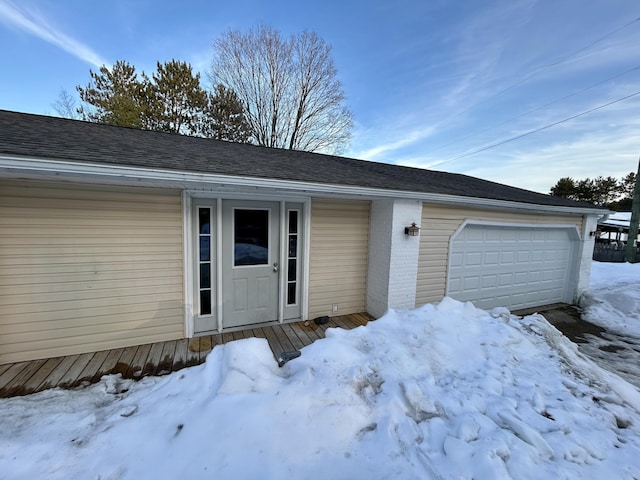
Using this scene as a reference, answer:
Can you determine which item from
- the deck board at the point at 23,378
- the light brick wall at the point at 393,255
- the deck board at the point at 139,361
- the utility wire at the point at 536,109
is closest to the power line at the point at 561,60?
the utility wire at the point at 536,109

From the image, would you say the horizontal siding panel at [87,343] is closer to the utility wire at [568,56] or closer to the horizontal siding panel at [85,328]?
the horizontal siding panel at [85,328]

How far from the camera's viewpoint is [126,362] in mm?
3215

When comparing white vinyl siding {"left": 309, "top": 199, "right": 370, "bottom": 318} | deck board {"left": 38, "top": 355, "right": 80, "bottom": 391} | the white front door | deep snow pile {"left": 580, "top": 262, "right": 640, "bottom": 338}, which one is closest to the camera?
deck board {"left": 38, "top": 355, "right": 80, "bottom": 391}

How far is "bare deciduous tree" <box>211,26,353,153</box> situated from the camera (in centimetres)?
1233

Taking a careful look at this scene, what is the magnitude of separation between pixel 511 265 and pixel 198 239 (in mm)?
6333

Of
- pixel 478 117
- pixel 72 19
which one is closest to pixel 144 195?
pixel 72 19

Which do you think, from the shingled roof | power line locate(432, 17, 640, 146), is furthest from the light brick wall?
power line locate(432, 17, 640, 146)

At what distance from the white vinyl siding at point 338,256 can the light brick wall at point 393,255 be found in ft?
0.71

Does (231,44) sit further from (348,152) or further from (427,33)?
(427,33)

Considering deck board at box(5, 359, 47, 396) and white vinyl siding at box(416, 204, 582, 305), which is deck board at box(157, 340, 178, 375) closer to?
deck board at box(5, 359, 47, 396)

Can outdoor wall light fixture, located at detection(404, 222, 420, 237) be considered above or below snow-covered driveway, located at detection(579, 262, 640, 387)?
above

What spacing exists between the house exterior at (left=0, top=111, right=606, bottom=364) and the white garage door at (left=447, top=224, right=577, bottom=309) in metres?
0.04

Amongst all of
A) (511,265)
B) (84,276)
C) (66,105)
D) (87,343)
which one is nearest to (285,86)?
(66,105)

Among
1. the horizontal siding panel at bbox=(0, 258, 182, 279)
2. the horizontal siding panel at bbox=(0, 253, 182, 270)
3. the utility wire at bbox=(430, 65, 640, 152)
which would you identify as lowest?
the horizontal siding panel at bbox=(0, 258, 182, 279)
